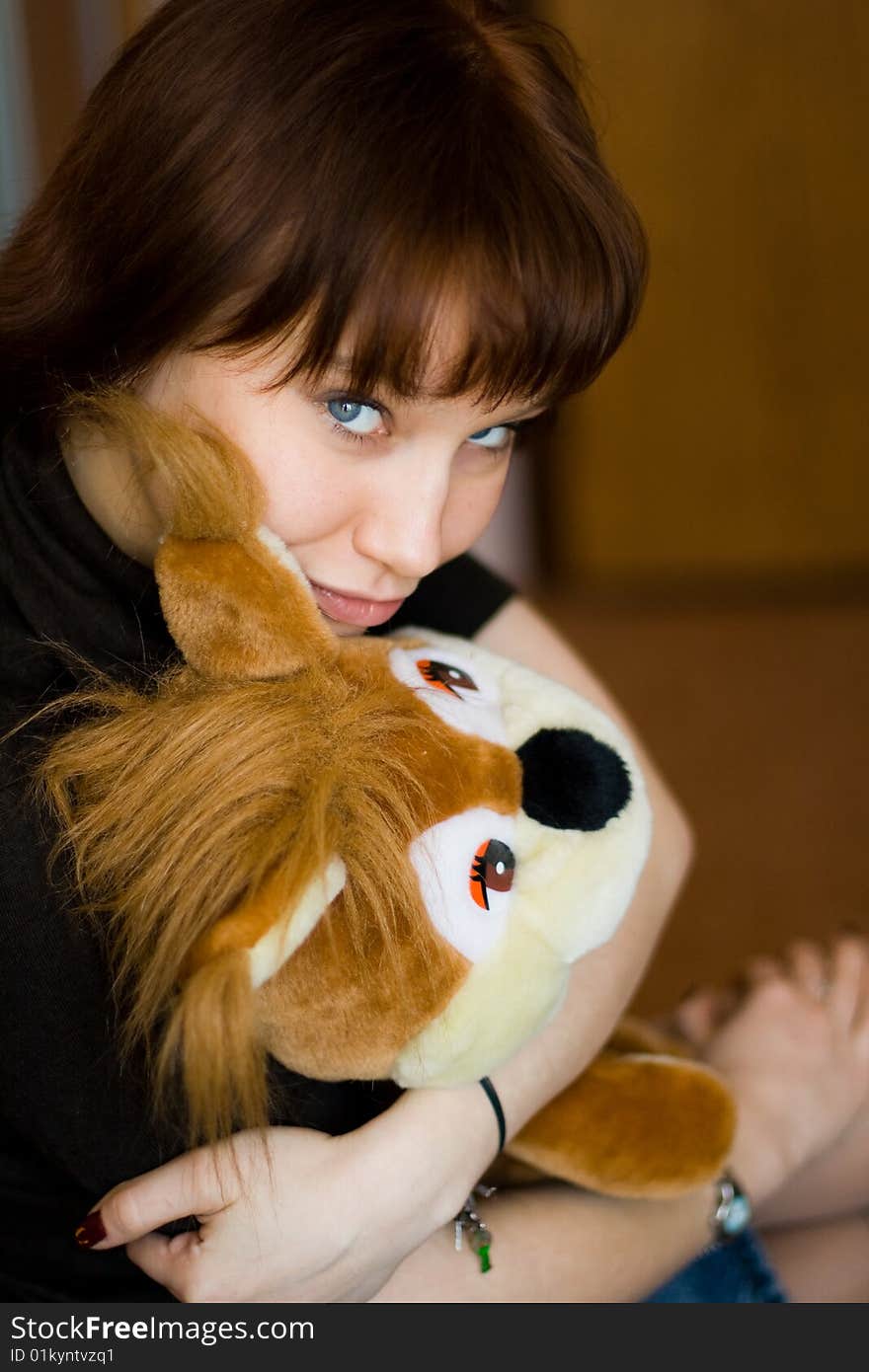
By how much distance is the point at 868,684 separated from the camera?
2.37m

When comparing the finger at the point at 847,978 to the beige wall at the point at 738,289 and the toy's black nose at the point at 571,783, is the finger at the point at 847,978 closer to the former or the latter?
the toy's black nose at the point at 571,783

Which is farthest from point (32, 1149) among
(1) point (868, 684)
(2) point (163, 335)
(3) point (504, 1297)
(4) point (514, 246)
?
(1) point (868, 684)

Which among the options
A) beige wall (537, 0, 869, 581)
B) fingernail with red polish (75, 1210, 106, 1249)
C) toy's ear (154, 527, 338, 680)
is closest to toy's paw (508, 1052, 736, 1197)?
fingernail with red polish (75, 1210, 106, 1249)

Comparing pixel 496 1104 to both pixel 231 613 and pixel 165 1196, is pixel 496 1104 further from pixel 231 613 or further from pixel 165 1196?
pixel 231 613

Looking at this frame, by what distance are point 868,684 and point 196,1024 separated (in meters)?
1.98

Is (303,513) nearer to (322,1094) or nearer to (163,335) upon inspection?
(163,335)

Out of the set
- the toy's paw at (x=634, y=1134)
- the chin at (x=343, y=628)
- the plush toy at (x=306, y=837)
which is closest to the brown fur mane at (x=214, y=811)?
the plush toy at (x=306, y=837)

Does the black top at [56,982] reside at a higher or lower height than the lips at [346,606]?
Result: lower

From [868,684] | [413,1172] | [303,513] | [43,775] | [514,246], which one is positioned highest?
[514,246]

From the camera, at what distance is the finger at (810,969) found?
1.23 metres

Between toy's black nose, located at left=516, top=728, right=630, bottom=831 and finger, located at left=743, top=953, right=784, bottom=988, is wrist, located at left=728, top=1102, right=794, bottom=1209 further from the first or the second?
toy's black nose, located at left=516, top=728, right=630, bottom=831

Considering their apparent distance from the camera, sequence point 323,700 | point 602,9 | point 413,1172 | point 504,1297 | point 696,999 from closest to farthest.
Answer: point 323,700
point 413,1172
point 504,1297
point 696,999
point 602,9

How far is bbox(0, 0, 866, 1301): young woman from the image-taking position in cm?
73

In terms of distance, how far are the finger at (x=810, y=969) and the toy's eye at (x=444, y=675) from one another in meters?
0.60
